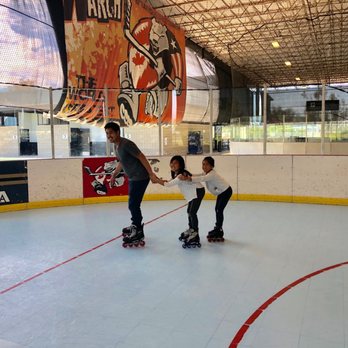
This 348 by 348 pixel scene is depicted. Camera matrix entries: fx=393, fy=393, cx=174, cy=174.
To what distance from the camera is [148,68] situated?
1377cm

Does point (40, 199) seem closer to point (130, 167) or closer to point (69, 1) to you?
point (130, 167)

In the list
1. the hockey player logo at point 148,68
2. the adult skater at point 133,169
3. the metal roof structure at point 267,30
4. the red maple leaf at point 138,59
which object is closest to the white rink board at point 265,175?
the hockey player logo at point 148,68

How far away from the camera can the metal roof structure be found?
18.2 metres

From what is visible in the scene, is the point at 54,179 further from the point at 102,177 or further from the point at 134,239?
the point at 134,239

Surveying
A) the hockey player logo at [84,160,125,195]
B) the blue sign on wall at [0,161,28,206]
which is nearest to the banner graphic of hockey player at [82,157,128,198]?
the hockey player logo at [84,160,125,195]

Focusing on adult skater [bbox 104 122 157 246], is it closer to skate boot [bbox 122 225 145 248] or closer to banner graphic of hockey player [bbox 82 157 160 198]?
skate boot [bbox 122 225 145 248]

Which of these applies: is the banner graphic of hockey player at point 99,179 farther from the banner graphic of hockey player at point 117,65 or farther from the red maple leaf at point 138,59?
the red maple leaf at point 138,59

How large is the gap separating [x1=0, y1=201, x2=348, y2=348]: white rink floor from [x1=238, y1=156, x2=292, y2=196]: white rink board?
2078 mm

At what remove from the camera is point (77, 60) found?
10367 millimetres

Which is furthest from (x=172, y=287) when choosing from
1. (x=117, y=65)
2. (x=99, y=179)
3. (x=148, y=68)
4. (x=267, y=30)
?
(x=267, y=30)

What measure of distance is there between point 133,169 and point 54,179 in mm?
3746

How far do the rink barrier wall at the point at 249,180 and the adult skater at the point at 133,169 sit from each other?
3562mm

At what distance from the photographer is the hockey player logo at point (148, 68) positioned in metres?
9.34

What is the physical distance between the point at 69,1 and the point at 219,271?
8.88m
